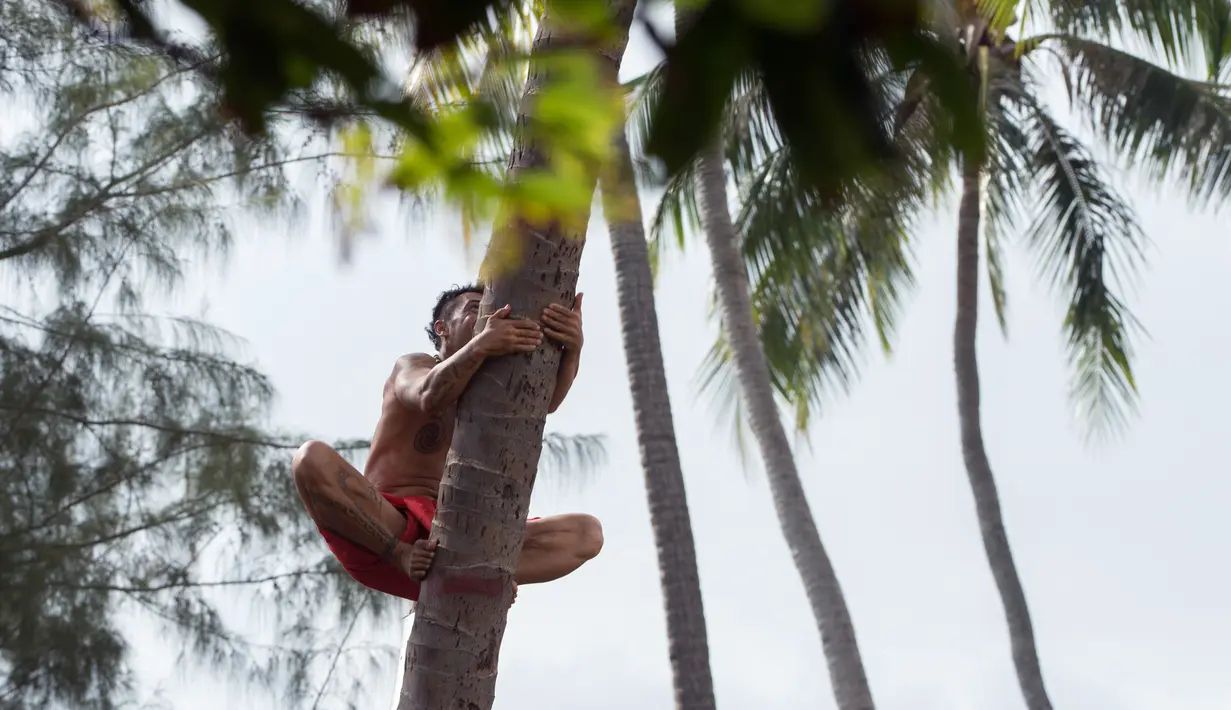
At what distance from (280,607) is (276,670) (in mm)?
404

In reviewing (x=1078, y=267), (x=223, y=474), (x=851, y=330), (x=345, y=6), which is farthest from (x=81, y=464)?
(x=345, y=6)

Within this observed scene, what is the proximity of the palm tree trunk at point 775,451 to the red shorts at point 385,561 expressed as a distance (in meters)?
4.94

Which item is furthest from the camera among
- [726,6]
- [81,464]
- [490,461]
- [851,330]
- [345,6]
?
[851,330]

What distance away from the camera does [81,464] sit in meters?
9.98

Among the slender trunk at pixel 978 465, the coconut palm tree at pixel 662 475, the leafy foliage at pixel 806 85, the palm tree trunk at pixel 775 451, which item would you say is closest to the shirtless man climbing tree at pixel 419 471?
the leafy foliage at pixel 806 85

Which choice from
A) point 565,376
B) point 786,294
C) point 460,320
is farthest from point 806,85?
point 786,294

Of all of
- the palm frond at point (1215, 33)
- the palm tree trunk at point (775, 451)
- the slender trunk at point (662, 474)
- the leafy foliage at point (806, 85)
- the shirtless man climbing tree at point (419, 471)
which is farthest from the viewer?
the palm frond at point (1215, 33)

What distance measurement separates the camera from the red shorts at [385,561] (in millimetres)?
3936

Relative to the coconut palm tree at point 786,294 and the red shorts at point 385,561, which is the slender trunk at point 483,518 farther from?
the coconut palm tree at point 786,294

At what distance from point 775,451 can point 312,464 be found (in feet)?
19.2

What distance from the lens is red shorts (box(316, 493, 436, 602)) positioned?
12.9 feet

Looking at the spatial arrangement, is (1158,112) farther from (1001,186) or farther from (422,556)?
(422,556)

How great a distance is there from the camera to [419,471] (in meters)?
4.30

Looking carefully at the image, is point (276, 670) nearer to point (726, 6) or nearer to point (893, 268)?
point (893, 268)
